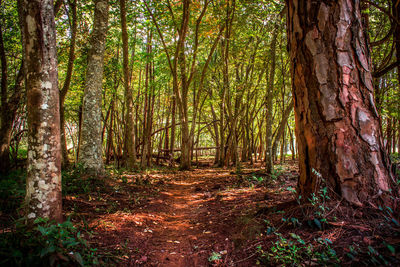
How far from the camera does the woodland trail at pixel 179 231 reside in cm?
243

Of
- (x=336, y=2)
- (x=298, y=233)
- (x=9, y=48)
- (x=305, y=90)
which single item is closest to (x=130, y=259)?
(x=298, y=233)

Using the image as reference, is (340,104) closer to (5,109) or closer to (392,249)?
(392,249)

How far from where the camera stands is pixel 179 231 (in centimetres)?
344

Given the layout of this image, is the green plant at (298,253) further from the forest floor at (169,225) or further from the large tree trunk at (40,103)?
the large tree trunk at (40,103)

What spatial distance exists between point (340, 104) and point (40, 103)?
3264mm

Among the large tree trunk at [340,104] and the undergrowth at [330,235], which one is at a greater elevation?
the large tree trunk at [340,104]

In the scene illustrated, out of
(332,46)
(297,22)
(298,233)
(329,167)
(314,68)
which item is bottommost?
(298,233)

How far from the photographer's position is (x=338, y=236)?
6.12ft

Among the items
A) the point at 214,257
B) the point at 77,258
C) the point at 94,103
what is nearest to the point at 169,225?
the point at 214,257

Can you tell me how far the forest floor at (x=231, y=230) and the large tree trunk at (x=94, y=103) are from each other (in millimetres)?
720

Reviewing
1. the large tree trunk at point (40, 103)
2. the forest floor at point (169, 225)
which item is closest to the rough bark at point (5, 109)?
the forest floor at point (169, 225)

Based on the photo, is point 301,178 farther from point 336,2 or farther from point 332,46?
point 336,2

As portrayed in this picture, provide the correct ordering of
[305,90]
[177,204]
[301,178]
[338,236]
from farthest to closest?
[177,204], [301,178], [305,90], [338,236]

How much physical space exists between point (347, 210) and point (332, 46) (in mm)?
1739
